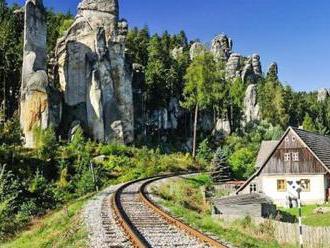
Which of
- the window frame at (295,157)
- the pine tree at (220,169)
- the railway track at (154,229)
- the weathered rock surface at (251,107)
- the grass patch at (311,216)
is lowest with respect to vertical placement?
the grass patch at (311,216)

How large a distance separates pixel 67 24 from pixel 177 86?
18.2 meters

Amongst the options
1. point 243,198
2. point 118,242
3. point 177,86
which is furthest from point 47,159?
point 177,86

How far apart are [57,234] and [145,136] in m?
55.7

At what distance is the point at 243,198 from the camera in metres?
31.6

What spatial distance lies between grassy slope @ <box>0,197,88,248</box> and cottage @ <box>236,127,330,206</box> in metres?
23.1

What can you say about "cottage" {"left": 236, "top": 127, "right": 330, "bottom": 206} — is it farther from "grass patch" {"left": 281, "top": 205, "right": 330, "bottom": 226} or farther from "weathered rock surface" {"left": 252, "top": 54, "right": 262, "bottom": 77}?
"weathered rock surface" {"left": 252, "top": 54, "right": 262, "bottom": 77}

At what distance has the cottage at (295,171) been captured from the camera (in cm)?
4172

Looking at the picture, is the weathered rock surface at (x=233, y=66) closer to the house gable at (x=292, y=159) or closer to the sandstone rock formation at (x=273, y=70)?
the sandstone rock formation at (x=273, y=70)

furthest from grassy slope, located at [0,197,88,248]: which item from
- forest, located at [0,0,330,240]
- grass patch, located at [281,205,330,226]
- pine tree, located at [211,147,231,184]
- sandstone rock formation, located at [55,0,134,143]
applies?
sandstone rock formation, located at [55,0,134,143]

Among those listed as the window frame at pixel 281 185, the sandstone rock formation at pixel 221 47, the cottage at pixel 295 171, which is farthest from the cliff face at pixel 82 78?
the sandstone rock formation at pixel 221 47

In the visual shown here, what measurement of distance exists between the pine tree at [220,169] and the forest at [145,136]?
0.21m

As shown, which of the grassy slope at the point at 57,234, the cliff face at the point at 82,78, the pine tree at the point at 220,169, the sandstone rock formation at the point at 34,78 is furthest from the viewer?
the cliff face at the point at 82,78

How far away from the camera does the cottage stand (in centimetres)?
4172

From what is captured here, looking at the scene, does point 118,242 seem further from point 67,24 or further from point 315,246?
point 67,24
